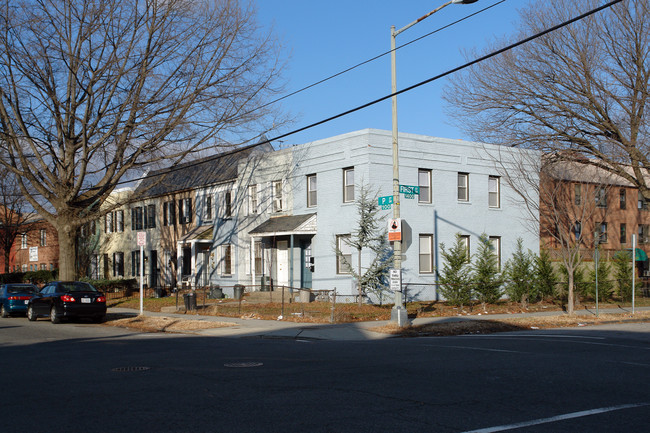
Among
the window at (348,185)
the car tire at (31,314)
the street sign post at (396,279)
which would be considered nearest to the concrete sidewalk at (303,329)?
the street sign post at (396,279)

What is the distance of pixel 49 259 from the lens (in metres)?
60.8

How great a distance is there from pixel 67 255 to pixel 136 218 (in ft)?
57.5

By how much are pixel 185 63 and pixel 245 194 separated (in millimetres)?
10139

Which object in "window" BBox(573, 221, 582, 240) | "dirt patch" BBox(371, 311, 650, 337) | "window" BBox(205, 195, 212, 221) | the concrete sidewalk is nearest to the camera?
the concrete sidewalk

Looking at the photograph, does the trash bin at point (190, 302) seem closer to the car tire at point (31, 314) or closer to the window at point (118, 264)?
the car tire at point (31, 314)

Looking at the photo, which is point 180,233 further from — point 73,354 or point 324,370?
point 324,370

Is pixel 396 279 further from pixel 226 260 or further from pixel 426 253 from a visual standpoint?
pixel 226 260

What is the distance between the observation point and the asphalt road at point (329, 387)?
6.98 metres

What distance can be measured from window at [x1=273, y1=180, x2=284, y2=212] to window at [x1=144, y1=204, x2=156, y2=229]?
48.1 feet

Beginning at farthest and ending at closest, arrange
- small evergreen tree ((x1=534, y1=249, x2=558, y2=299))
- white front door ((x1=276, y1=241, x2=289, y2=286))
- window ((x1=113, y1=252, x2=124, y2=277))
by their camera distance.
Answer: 1. window ((x1=113, y1=252, x2=124, y2=277))
2. white front door ((x1=276, y1=241, x2=289, y2=286))
3. small evergreen tree ((x1=534, y1=249, x2=558, y2=299))

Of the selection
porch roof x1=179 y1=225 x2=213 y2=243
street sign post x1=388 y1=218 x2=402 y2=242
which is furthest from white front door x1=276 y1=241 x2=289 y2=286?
street sign post x1=388 y1=218 x2=402 y2=242

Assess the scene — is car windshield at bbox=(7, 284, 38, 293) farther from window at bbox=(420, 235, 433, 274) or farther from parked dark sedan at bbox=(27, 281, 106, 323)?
window at bbox=(420, 235, 433, 274)

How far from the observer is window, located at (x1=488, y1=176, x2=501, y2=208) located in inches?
1256

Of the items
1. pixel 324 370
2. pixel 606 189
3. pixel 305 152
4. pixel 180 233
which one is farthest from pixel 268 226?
pixel 324 370
